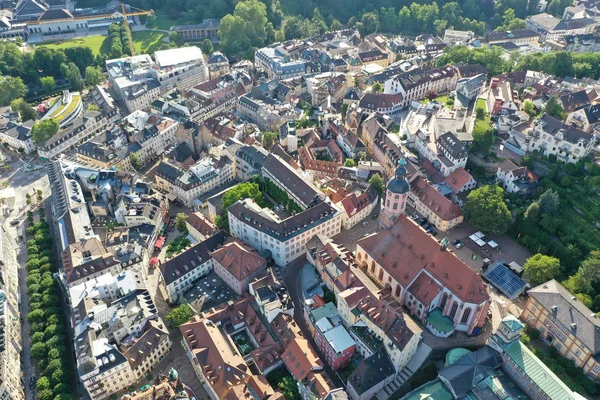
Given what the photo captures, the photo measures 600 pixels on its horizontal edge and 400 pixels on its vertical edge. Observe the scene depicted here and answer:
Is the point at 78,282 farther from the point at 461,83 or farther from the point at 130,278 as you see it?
the point at 461,83

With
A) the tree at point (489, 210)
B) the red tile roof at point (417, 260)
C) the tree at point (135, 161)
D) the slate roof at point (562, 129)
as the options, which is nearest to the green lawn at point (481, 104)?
the slate roof at point (562, 129)

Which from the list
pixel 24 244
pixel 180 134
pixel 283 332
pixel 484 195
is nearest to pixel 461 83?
pixel 484 195

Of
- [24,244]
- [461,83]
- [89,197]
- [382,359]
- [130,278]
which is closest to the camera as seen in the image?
[382,359]

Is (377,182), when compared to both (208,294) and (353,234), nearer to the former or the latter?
(353,234)

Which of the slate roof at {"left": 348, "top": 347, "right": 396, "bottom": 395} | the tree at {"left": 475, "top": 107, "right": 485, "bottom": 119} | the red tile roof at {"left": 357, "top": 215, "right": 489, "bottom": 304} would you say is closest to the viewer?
the slate roof at {"left": 348, "top": 347, "right": 396, "bottom": 395}

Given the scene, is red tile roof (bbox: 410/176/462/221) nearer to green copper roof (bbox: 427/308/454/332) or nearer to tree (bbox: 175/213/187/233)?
green copper roof (bbox: 427/308/454/332)

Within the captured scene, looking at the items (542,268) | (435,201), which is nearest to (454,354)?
(542,268)

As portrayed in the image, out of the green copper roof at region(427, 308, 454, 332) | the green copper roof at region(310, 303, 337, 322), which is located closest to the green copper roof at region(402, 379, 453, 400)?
the green copper roof at region(427, 308, 454, 332)
